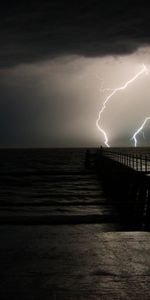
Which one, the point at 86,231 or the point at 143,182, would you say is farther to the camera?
the point at 143,182

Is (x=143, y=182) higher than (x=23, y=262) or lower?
higher

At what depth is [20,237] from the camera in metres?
11.4

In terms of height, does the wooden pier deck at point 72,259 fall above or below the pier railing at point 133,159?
below

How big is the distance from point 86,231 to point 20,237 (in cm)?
217

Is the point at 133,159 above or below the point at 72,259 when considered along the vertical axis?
above

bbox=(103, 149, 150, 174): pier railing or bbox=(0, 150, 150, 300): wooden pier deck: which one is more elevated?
bbox=(103, 149, 150, 174): pier railing

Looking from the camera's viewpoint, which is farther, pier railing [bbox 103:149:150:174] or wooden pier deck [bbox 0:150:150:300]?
pier railing [bbox 103:149:150:174]

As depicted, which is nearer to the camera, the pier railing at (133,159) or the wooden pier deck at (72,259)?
the wooden pier deck at (72,259)

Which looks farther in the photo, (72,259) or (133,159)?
(133,159)

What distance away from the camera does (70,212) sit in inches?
739

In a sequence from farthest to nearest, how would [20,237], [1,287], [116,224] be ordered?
[116,224], [20,237], [1,287]

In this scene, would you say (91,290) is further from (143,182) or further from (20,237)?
(143,182)

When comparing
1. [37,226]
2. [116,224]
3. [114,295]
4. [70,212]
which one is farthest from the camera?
[70,212]

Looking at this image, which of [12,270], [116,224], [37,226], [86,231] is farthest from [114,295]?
[116,224]
